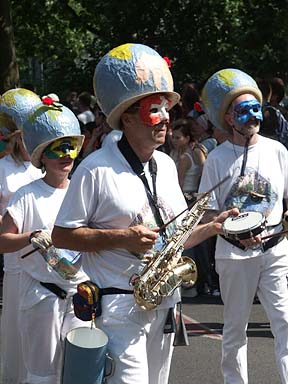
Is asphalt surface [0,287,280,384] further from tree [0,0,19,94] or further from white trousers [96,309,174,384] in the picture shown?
tree [0,0,19,94]

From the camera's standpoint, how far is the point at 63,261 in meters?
5.43

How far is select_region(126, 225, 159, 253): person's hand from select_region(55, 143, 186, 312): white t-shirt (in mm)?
144

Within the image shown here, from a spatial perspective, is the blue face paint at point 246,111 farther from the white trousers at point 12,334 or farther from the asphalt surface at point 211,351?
the asphalt surface at point 211,351

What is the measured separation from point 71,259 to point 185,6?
16.3 metres

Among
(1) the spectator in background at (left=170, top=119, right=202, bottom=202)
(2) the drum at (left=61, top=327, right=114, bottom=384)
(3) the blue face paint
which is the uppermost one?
(3) the blue face paint

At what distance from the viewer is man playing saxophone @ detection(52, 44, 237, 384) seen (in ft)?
14.1

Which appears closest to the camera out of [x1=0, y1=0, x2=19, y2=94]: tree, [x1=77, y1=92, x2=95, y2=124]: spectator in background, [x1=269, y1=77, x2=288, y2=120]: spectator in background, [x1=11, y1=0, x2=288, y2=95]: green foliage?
[x1=269, y1=77, x2=288, y2=120]: spectator in background

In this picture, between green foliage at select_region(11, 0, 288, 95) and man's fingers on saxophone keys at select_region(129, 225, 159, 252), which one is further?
green foliage at select_region(11, 0, 288, 95)

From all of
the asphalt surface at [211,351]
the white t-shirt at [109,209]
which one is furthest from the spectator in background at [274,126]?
the white t-shirt at [109,209]

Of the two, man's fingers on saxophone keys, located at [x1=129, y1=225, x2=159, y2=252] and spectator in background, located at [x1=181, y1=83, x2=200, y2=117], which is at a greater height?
man's fingers on saxophone keys, located at [x1=129, y1=225, x2=159, y2=252]

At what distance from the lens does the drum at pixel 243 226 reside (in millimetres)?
5324

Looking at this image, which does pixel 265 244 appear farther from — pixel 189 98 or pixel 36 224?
pixel 189 98

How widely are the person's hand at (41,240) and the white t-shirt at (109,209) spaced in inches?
39.8

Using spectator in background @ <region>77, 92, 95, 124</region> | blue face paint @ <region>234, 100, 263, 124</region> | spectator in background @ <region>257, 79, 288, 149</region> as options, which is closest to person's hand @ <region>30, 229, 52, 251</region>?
blue face paint @ <region>234, 100, 263, 124</region>
